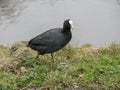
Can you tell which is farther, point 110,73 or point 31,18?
point 31,18

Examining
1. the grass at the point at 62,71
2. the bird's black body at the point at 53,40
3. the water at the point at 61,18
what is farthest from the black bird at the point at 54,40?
the water at the point at 61,18

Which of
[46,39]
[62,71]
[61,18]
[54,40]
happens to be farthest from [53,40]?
[61,18]

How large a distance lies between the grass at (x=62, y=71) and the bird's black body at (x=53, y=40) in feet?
0.75

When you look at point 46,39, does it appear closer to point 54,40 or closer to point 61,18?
point 54,40

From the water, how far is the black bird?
16.5ft

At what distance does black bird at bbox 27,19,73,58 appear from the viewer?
6.57 metres

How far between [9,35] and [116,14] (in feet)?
11.1

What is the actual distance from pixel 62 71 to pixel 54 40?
62cm

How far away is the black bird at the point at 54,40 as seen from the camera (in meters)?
6.57

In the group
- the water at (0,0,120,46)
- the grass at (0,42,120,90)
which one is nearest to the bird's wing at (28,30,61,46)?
the grass at (0,42,120,90)

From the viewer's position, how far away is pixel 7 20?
13.2 m

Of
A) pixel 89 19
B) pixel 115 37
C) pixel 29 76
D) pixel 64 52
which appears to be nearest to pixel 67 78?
pixel 29 76

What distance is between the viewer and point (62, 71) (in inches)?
243

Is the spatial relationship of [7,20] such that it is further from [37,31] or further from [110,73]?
[110,73]
